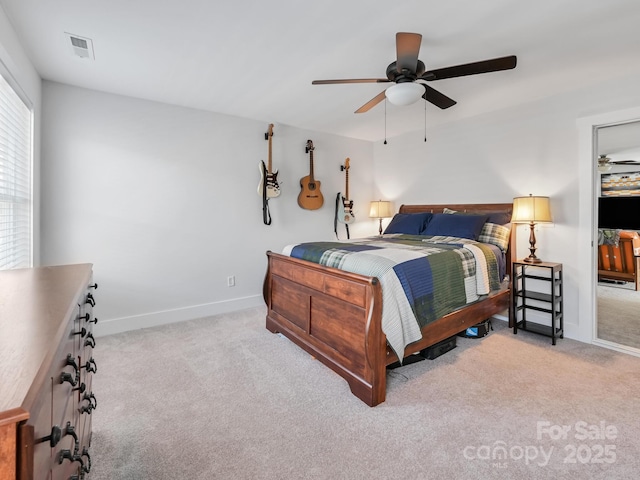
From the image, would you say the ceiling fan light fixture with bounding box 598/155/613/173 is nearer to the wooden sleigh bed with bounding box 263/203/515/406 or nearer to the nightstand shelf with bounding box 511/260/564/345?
the nightstand shelf with bounding box 511/260/564/345

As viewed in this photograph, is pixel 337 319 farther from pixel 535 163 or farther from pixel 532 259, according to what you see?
pixel 535 163

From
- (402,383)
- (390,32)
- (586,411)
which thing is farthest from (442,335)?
(390,32)

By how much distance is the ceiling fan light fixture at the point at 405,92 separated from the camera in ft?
6.73

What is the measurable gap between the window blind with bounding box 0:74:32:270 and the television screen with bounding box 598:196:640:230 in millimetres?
6269

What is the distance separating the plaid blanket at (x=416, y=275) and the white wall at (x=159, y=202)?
122cm

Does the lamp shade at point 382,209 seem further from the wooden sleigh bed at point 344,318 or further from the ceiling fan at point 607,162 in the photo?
the ceiling fan at point 607,162

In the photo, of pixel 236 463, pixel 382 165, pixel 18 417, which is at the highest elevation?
pixel 382 165

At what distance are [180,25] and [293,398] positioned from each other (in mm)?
2509

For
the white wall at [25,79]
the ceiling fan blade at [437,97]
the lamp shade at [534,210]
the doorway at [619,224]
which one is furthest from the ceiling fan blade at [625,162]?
the white wall at [25,79]

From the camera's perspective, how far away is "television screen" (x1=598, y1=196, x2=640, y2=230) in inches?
161

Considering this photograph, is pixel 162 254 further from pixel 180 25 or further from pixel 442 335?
pixel 442 335

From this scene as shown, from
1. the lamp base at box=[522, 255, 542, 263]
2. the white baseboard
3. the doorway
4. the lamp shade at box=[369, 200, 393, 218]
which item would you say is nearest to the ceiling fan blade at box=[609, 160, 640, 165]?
the doorway

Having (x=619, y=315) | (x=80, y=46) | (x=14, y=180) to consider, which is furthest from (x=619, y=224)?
(x=14, y=180)

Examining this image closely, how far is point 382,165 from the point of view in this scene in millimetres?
4988
